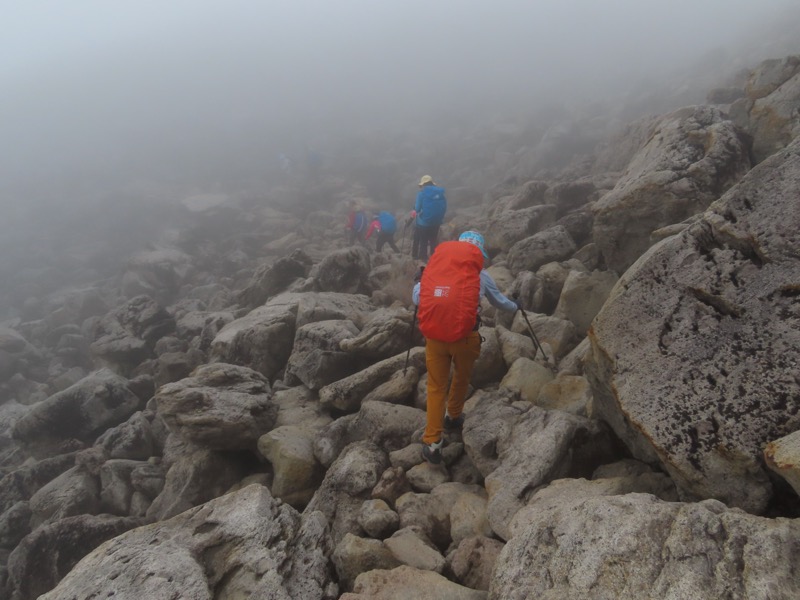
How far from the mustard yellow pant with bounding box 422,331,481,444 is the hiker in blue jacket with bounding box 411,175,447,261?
429 inches

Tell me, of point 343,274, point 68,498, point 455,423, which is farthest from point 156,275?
point 455,423

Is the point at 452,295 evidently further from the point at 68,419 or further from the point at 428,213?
the point at 68,419

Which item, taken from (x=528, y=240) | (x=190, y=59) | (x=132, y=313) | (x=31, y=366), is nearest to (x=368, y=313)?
(x=528, y=240)

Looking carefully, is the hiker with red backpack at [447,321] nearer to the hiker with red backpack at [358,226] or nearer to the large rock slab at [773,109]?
the large rock slab at [773,109]

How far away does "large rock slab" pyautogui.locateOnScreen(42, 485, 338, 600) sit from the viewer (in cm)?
489

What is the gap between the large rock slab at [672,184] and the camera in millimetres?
10328

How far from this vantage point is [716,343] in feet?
17.6

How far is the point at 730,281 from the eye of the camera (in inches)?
220

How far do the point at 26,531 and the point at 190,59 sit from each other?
178491mm

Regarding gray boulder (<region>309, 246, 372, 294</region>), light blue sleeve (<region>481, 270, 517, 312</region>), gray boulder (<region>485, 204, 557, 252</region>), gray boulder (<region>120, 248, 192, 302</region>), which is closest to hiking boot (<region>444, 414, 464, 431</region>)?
light blue sleeve (<region>481, 270, 517, 312</region>)

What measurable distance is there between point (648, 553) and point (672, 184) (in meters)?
9.02

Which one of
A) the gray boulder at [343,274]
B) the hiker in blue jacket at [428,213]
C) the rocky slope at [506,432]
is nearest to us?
the rocky slope at [506,432]

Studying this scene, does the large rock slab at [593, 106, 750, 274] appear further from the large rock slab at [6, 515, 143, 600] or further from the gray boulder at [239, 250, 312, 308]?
the gray boulder at [239, 250, 312, 308]

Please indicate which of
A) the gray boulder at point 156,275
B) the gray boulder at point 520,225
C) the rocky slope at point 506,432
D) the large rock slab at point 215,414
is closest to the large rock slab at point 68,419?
Answer: the rocky slope at point 506,432
